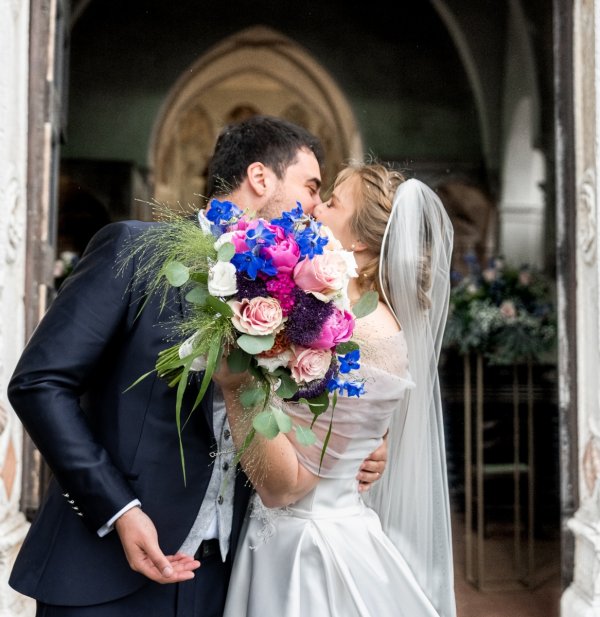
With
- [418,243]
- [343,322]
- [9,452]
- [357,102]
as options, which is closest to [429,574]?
[418,243]

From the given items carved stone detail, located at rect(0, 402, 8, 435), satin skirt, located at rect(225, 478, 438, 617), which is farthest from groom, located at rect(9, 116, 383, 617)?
carved stone detail, located at rect(0, 402, 8, 435)

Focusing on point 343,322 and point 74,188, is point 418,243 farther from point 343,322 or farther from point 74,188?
point 74,188

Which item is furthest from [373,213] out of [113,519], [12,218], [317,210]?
[12,218]

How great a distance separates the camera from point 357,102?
890 cm

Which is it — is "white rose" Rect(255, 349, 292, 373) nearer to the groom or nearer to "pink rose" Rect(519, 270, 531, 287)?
the groom

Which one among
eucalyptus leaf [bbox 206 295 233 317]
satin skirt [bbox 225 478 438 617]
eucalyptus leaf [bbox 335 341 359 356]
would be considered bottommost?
satin skirt [bbox 225 478 438 617]

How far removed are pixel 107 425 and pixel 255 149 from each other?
0.96 m

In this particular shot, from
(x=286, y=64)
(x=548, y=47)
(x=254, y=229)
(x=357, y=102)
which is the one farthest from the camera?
(x=286, y=64)

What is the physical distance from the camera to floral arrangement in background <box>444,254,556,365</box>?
5375 millimetres

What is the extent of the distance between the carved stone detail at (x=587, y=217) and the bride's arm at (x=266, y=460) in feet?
Result: 7.15

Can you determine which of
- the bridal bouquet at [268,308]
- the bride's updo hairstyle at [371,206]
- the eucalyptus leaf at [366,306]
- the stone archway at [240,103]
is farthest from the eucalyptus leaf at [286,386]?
the stone archway at [240,103]

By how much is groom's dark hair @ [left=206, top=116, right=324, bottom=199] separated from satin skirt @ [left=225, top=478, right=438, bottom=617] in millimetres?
947

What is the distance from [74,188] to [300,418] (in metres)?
6.68

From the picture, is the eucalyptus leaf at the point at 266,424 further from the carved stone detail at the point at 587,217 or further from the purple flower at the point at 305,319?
the carved stone detail at the point at 587,217
